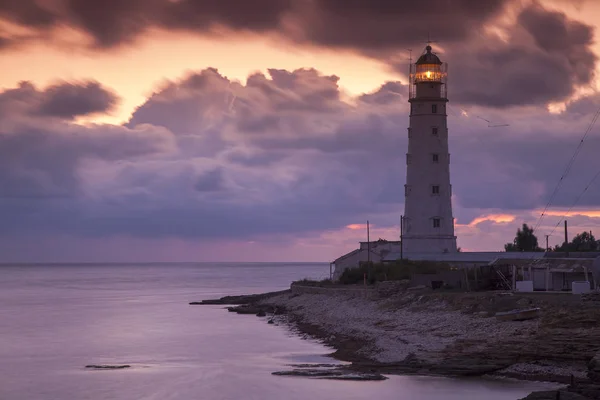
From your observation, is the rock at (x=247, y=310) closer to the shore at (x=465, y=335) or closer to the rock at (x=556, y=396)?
the shore at (x=465, y=335)

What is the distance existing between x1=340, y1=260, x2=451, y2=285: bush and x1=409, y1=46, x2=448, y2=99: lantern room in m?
14.4

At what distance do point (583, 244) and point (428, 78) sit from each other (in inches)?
1485

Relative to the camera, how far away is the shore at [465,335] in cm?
3466

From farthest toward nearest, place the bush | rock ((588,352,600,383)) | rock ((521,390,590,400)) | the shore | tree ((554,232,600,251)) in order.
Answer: tree ((554,232,600,251)) → the bush → the shore → rock ((588,352,600,383)) → rock ((521,390,590,400))

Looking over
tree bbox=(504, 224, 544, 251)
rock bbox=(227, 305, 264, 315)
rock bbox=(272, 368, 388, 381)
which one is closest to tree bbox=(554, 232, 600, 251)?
tree bbox=(504, 224, 544, 251)

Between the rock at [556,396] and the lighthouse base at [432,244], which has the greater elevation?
the lighthouse base at [432,244]

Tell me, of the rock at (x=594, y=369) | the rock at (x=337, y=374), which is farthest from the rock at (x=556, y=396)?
the rock at (x=337, y=374)

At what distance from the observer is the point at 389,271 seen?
72375 millimetres

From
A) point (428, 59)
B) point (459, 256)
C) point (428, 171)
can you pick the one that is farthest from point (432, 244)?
point (428, 59)

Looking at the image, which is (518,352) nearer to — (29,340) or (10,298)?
(29,340)

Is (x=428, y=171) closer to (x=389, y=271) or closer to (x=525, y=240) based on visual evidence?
(x=389, y=271)

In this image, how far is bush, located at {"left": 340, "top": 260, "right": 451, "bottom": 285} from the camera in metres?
69.5

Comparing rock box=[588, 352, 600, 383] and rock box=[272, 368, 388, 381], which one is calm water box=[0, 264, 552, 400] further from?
rock box=[588, 352, 600, 383]

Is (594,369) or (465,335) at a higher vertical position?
(465,335)
